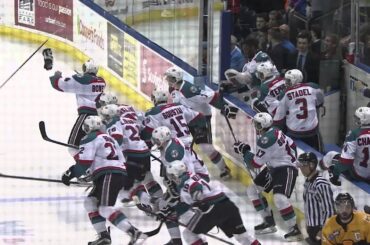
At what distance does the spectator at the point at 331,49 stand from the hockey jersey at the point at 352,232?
9.19 ft

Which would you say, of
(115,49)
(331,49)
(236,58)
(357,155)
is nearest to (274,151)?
(357,155)

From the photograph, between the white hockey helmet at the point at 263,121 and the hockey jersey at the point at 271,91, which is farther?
the hockey jersey at the point at 271,91

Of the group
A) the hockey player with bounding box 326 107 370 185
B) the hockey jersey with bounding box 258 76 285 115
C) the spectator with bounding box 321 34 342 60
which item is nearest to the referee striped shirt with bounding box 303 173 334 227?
the hockey player with bounding box 326 107 370 185

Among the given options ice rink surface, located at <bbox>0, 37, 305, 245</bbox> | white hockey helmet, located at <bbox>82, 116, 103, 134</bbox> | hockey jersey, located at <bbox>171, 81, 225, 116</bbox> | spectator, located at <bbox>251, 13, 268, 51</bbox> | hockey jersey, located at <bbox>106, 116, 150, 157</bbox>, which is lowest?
ice rink surface, located at <bbox>0, 37, 305, 245</bbox>

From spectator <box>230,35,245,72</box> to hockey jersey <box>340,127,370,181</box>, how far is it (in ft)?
7.51

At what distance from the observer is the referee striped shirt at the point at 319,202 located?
607cm

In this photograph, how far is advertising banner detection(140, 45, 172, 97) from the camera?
920 cm

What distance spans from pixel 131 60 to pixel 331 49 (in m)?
2.22

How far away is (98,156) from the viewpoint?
253 inches

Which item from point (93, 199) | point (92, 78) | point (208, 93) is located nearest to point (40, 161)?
point (92, 78)

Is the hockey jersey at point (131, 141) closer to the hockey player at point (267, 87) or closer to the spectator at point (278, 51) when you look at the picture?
the hockey player at point (267, 87)

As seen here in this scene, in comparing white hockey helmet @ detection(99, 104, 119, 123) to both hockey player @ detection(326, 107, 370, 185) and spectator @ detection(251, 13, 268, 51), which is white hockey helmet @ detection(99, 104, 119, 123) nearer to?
hockey player @ detection(326, 107, 370, 185)

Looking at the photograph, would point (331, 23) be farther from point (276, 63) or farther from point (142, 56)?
point (142, 56)

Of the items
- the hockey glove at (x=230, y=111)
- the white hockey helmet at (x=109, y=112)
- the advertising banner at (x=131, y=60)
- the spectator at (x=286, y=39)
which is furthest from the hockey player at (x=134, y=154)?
the advertising banner at (x=131, y=60)
